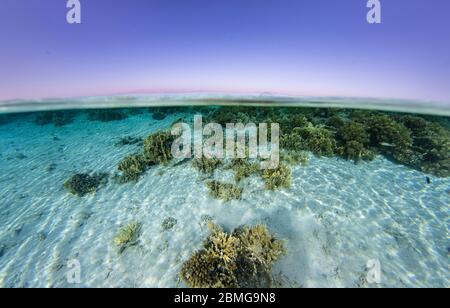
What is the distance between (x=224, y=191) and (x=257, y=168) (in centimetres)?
167

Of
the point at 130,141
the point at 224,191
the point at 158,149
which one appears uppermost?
the point at 130,141

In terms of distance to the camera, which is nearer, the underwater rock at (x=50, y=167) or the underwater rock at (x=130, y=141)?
the underwater rock at (x=50, y=167)

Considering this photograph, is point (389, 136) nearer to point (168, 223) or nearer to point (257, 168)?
point (257, 168)

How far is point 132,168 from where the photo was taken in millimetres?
8648

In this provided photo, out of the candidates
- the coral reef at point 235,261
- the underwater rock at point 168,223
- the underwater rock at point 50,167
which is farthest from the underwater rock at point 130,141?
the coral reef at point 235,261

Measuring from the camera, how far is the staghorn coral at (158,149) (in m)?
9.01

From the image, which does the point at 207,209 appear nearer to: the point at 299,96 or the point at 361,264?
the point at 361,264

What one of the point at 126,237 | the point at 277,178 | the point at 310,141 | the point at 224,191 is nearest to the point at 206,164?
the point at 224,191

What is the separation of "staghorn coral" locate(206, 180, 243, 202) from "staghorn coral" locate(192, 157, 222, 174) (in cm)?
102

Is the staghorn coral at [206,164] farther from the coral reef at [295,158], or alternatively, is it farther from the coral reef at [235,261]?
the coral reef at [235,261]

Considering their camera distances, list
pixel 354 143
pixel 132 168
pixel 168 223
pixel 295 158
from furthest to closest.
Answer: pixel 354 143
pixel 132 168
pixel 295 158
pixel 168 223

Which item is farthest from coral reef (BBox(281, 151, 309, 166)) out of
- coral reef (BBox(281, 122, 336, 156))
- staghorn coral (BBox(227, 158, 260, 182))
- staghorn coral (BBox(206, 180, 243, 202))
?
staghorn coral (BBox(206, 180, 243, 202))

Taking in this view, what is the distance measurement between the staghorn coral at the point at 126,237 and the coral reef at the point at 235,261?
1.91 meters
